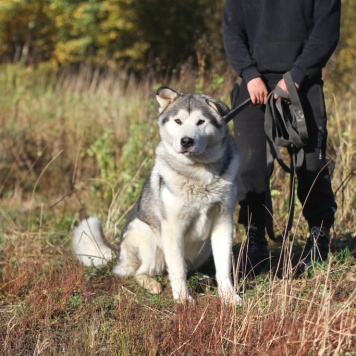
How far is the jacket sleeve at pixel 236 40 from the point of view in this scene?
4.15 m

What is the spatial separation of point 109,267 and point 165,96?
1390 millimetres

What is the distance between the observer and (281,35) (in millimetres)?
4062

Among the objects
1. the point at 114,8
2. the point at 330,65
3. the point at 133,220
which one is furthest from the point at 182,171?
the point at 114,8

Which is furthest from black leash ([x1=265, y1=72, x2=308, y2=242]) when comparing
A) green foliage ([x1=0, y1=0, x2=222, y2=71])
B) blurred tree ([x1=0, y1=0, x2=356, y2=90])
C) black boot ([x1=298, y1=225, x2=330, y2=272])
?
green foliage ([x1=0, y1=0, x2=222, y2=71])

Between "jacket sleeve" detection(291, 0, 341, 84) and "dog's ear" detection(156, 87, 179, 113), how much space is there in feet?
2.56

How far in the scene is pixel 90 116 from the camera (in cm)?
778

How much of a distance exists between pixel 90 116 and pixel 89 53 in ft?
21.3

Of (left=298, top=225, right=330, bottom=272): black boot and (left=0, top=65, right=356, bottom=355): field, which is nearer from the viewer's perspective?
(left=0, top=65, right=356, bottom=355): field

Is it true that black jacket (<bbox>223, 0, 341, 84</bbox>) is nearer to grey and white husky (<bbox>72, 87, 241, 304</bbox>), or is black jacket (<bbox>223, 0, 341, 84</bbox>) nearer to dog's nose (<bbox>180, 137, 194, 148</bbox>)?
grey and white husky (<bbox>72, 87, 241, 304</bbox>)

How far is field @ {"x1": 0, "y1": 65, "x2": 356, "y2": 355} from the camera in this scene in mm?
2969

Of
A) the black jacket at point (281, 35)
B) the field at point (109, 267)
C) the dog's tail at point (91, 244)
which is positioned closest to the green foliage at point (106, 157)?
the field at point (109, 267)

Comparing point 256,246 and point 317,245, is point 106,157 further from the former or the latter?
point 317,245

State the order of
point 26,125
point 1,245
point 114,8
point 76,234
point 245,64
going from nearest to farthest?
1. point 245,64
2. point 76,234
3. point 1,245
4. point 26,125
5. point 114,8

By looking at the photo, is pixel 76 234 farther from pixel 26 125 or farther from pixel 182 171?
pixel 26 125
